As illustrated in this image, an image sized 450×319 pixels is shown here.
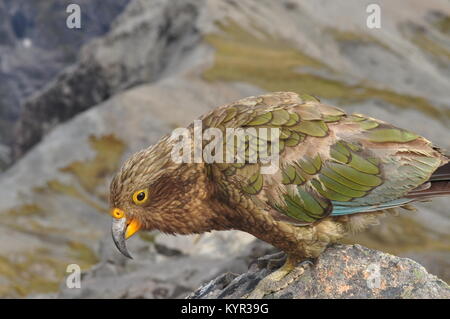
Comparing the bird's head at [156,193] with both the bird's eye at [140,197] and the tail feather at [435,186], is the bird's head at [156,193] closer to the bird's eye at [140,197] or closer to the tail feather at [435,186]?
the bird's eye at [140,197]

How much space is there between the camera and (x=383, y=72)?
164 feet

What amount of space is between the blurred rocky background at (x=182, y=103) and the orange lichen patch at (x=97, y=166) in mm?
71

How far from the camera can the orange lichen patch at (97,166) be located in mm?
33250

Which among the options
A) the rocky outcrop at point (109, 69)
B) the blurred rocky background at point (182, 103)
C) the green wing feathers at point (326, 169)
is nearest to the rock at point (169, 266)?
the blurred rocky background at point (182, 103)

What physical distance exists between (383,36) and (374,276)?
166 ft

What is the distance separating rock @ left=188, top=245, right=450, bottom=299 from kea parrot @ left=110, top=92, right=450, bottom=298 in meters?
0.30

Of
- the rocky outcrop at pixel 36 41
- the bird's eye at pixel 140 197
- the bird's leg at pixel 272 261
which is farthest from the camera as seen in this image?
the rocky outcrop at pixel 36 41

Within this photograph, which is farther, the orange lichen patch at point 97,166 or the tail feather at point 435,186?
the orange lichen patch at point 97,166

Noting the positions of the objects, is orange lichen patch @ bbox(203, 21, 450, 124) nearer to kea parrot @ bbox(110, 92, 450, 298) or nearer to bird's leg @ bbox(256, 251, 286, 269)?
bird's leg @ bbox(256, 251, 286, 269)

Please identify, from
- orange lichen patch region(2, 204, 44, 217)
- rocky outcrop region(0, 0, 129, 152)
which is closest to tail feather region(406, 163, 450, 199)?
orange lichen patch region(2, 204, 44, 217)

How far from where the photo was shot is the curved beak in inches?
276

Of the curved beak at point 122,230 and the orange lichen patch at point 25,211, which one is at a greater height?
the curved beak at point 122,230

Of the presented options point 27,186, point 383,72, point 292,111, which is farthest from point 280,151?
point 383,72
